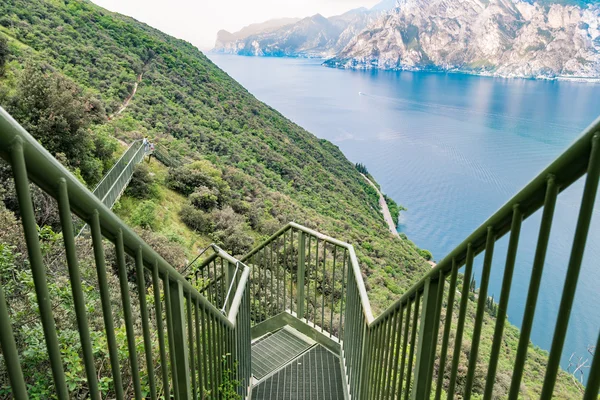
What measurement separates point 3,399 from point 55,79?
9.97 meters

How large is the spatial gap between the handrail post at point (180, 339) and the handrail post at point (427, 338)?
808 mm

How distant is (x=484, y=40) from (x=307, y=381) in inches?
6806

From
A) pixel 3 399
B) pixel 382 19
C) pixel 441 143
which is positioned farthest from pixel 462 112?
pixel 382 19

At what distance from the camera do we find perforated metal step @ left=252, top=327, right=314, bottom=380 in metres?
3.76

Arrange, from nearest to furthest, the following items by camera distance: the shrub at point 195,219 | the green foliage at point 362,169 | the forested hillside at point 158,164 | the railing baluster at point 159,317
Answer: the railing baluster at point 159,317, the forested hillside at point 158,164, the shrub at point 195,219, the green foliage at point 362,169

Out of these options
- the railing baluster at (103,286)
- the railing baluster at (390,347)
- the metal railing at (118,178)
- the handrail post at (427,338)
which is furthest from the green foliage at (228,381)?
the metal railing at (118,178)

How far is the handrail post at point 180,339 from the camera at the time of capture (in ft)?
4.52

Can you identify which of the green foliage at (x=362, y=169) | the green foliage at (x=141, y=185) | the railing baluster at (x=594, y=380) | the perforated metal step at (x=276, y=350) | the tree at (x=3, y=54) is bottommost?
the green foliage at (x=362, y=169)

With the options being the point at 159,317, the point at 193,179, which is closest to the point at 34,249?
the point at 159,317

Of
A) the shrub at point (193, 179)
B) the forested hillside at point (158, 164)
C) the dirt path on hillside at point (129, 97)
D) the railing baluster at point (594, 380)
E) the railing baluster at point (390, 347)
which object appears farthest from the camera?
the dirt path on hillside at point (129, 97)

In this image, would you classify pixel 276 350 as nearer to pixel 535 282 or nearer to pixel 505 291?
pixel 505 291

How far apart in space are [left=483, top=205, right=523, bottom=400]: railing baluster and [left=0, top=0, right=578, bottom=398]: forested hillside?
13.6 inches

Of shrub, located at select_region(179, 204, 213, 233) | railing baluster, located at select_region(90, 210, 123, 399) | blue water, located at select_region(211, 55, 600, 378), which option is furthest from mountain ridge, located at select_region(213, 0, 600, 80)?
railing baluster, located at select_region(90, 210, 123, 399)

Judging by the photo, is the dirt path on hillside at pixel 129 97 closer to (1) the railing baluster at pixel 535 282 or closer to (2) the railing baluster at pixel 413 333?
(2) the railing baluster at pixel 413 333
